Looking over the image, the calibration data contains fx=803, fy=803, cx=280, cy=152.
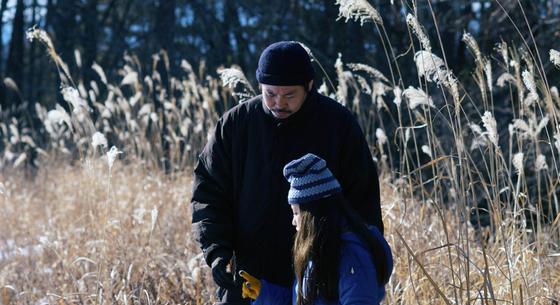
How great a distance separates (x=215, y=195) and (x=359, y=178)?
572 mm

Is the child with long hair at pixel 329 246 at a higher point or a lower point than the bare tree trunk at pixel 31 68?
lower

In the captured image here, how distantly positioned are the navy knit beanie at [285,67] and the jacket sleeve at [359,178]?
10.0 inches

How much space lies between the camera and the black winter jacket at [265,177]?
2.82m

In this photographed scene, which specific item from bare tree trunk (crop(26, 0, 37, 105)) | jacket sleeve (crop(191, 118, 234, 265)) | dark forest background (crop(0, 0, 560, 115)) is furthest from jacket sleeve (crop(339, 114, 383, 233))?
bare tree trunk (crop(26, 0, 37, 105))

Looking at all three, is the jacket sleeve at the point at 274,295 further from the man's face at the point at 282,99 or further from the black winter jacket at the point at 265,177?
the man's face at the point at 282,99

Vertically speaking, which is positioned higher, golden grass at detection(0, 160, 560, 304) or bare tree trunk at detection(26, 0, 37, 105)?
bare tree trunk at detection(26, 0, 37, 105)

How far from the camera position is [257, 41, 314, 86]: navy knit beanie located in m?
2.72

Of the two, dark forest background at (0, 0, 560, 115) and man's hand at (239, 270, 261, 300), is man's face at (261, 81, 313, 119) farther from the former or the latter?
dark forest background at (0, 0, 560, 115)

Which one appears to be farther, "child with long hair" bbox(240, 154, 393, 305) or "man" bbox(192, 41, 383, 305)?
"man" bbox(192, 41, 383, 305)

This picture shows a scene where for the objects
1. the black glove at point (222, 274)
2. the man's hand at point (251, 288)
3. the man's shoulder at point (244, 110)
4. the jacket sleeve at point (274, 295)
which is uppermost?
the man's shoulder at point (244, 110)

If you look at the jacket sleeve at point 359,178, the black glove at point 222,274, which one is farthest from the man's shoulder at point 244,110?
the black glove at point 222,274

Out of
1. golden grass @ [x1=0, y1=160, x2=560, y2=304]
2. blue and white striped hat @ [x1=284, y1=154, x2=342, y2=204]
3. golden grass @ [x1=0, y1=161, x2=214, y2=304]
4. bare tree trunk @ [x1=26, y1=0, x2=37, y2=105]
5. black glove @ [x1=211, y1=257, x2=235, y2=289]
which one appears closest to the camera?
blue and white striped hat @ [x1=284, y1=154, x2=342, y2=204]

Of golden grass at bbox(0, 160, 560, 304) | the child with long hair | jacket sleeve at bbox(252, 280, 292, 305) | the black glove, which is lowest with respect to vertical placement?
golden grass at bbox(0, 160, 560, 304)

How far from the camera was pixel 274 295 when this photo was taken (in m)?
2.89
